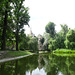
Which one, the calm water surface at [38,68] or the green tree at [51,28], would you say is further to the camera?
the green tree at [51,28]

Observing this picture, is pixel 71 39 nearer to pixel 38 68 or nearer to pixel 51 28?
pixel 51 28

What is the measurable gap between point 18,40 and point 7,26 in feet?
25.8

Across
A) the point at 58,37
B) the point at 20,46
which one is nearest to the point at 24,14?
the point at 20,46

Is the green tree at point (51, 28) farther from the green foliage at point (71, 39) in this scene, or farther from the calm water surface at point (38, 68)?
the calm water surface at point (38, 68)

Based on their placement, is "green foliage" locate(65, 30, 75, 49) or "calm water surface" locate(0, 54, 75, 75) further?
"green foliage" locate(65, 30, 75, 49)

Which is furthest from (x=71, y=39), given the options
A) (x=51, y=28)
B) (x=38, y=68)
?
(x=38, y=68)

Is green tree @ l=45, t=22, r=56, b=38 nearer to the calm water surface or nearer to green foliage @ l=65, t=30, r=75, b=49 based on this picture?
green foliage @ l=65, t=30, r=75, b=49

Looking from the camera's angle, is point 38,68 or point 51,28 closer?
point 38,68

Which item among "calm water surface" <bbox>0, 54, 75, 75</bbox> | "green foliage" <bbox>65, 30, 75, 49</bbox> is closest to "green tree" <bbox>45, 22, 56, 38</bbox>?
"green foliage" <bbox>65, 30, 75, 49</bbox>

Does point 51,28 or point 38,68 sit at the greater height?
point 51,28

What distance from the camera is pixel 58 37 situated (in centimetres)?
5159

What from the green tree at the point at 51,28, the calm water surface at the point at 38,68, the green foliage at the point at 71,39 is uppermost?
the green tree at the point at 51,28

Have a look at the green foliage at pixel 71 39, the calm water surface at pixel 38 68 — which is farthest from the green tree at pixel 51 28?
the calm water surface at pixel 38 68

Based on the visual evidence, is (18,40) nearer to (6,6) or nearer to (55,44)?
(6,6)
